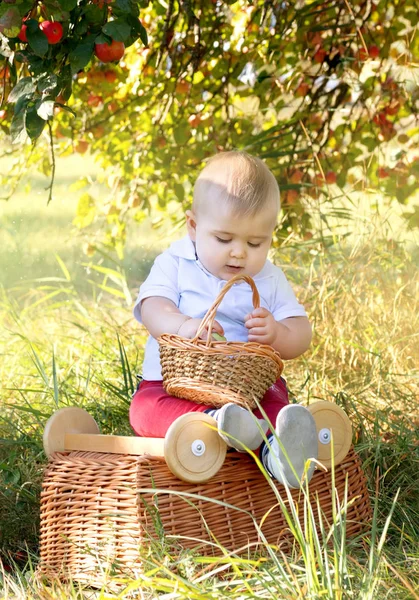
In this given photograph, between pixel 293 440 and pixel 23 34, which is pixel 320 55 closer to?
pixel 23 34

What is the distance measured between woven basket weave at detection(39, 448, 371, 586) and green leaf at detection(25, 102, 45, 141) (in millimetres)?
704

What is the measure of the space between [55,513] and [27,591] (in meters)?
0.20

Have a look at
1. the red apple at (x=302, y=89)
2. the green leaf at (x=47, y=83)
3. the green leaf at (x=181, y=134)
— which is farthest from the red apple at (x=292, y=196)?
the green leaf at (x=47, y=83)

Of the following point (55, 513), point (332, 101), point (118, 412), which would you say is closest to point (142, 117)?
point (332, 101)

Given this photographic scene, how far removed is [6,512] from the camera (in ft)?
7.24

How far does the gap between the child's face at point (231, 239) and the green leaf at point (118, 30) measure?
42 cm

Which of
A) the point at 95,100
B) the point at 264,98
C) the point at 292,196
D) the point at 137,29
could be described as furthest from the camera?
the point at 264,98

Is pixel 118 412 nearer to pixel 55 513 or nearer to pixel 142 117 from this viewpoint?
pixel 55 513

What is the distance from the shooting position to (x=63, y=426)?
2025 mm

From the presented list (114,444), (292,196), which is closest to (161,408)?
(114,444)

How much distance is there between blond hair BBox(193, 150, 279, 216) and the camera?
6.45 feet

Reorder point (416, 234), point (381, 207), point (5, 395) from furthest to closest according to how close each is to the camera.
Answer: point (381, 207), point (416, 234), point (5, 395)

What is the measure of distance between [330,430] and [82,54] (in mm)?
979

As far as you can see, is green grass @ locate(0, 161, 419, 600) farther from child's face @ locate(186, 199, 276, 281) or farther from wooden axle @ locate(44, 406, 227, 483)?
child's face @ locate(186, 199, 276, 281)
